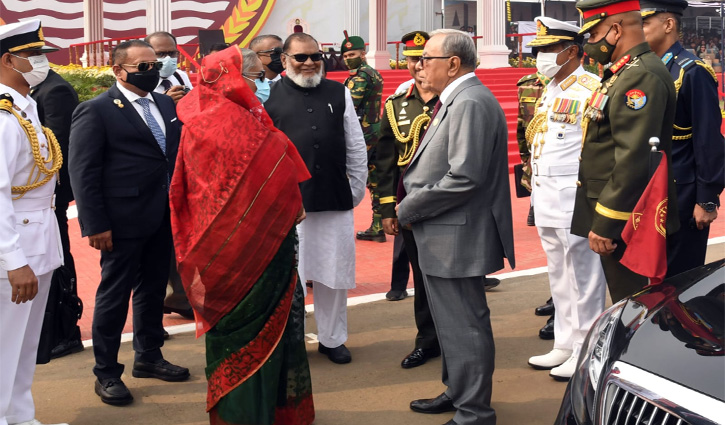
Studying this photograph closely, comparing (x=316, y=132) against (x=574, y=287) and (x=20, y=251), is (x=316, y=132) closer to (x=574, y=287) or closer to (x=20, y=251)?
(x=574, y=287)

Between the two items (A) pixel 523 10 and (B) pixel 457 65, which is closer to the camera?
(B) pixel 457 65

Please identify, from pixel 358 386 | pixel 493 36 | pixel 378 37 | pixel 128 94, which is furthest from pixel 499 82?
pixel 128 94

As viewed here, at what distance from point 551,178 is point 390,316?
6.22ft

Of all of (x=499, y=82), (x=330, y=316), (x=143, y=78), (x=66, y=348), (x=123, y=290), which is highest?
(x=499, y=82)

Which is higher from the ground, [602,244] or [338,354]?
[602,244]

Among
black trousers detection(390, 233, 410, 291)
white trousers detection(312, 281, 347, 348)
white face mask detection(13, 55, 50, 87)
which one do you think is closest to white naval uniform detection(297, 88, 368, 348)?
white trousers detection(312, 281, 347, 348)

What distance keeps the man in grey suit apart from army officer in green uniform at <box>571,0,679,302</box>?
0.48m

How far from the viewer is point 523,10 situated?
41531mm

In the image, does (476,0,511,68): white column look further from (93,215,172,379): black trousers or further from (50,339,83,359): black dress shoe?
(93,215,172,379): black trousers

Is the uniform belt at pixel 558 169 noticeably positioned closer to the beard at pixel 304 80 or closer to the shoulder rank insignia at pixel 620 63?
the shoulder rank insignia at pixel 620 63

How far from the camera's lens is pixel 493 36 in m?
28.2

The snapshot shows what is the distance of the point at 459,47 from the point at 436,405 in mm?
1887

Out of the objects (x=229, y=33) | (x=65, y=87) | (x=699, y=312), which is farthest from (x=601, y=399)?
(x=229, y=33)

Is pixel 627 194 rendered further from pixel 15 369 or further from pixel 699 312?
pixel 15 369
